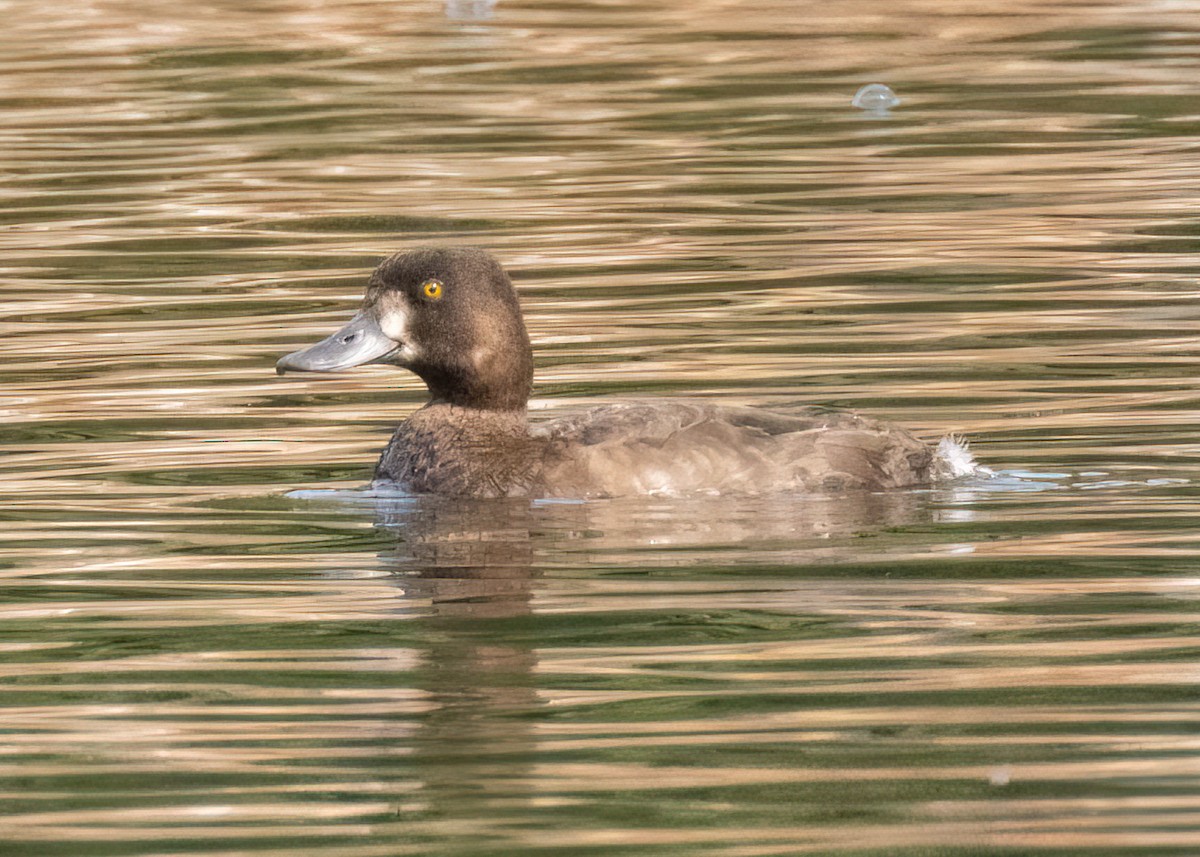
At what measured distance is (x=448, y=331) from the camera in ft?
29.8

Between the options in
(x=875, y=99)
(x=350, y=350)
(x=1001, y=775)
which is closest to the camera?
(x=1001, y=775)

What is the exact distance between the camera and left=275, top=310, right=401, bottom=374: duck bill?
918 cm

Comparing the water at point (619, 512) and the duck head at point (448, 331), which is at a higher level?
the duck head at point (448, 331)

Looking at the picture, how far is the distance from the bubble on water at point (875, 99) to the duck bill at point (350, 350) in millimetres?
11701

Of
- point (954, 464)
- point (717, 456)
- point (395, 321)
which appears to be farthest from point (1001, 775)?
point (395, 321)

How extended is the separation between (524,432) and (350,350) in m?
0.71

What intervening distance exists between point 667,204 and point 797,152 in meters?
2.53

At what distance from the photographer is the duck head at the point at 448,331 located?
9.07m

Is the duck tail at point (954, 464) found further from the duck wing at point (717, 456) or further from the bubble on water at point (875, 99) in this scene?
the bubble on water at point (875, 99)

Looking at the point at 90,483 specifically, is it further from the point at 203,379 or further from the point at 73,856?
the point at 73,856

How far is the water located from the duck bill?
35cm

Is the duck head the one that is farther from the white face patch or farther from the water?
the water

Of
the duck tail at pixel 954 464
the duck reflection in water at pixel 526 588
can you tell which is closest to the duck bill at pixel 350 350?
the duck reflection in water at pixel 526 588

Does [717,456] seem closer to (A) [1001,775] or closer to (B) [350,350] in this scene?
(B) [350,350]
